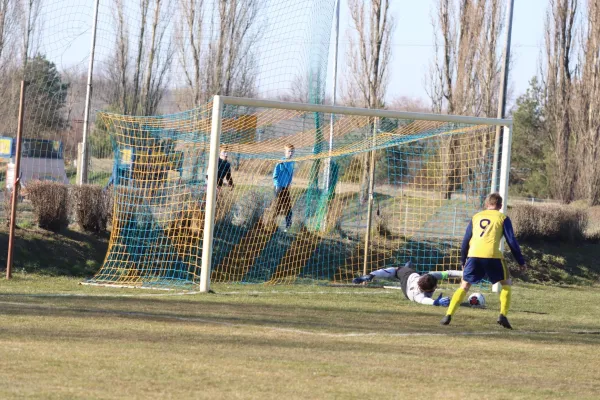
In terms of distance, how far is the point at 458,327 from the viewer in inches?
388

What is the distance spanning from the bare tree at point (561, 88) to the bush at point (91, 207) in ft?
68.4

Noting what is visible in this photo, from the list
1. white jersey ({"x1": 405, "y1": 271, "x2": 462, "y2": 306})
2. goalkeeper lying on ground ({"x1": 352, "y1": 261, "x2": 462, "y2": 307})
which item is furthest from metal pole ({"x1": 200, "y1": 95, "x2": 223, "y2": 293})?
white jersey ({"x1": 405, "y1": 271, "x2": 462, "y2": 306})

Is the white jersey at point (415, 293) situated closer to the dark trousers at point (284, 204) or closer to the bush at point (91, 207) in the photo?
the dark trousers at point (284, 204)

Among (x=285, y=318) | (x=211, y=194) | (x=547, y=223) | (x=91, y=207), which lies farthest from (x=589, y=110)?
(x=285, y=318)

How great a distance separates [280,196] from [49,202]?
13.5 ft

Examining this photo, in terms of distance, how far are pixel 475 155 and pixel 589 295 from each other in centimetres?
757

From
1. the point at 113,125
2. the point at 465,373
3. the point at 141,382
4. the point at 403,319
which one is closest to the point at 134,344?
the point at 141,382

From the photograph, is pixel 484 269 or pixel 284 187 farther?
pixel 284 187

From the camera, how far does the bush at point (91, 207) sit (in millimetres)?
16641

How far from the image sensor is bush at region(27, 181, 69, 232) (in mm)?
16000

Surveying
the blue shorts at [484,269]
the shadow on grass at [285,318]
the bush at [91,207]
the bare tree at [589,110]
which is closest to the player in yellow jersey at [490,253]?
the blue shorts at [484,269]

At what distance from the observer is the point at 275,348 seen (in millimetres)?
7598

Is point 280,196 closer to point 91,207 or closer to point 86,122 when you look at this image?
point 91,207

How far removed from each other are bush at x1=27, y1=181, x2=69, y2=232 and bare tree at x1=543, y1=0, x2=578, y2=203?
21.7m
